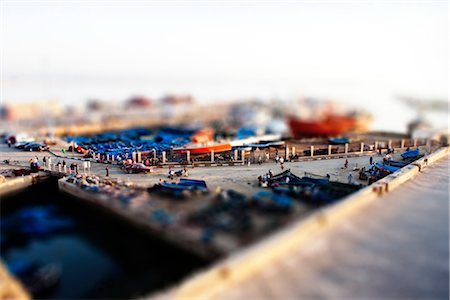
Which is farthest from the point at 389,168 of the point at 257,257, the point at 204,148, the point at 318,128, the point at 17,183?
the point at 17,183

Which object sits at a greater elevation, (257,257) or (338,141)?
(338,141)

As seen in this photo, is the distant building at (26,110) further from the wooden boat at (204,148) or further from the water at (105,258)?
the water at (105,258)

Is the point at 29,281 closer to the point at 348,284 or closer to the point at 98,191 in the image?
the point at 98,191

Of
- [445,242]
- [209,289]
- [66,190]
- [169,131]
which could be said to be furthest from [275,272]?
[169,131]

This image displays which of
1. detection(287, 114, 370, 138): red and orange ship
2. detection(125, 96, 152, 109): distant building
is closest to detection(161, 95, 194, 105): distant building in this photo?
detection(125, 96, 152, 109): distant building

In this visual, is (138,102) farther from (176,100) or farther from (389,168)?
(389,168)
